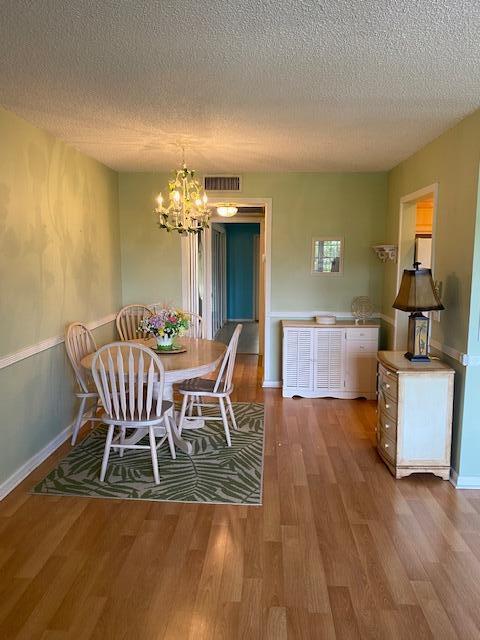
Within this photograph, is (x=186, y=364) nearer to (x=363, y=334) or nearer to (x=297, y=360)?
(x=297, y=360)

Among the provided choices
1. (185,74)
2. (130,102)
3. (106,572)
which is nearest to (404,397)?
(106,572)

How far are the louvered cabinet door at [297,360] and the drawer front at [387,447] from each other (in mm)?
1517

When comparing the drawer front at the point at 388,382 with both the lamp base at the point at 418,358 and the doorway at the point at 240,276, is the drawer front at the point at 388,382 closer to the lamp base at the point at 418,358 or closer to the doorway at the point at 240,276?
the lamp base at the point at 418,358

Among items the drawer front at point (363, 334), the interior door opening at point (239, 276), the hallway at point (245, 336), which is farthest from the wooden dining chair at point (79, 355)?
the interior door opening at point (239, 276)

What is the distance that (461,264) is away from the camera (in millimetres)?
2957

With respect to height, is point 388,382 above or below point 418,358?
below

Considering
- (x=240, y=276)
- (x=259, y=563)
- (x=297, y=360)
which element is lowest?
(x=259, y=563)

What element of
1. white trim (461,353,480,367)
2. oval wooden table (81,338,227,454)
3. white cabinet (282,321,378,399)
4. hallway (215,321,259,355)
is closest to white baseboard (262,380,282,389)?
white cabinet (282,321,378,399)

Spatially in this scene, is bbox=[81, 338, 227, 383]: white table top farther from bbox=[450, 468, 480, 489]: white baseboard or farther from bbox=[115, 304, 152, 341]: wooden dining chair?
bbox=[450, 468, 480, 489]: white baseboard

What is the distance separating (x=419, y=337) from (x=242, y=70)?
210 cm

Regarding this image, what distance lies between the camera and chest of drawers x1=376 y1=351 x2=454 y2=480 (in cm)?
302

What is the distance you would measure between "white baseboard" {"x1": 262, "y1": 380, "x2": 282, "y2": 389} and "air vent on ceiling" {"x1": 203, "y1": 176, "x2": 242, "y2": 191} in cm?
225

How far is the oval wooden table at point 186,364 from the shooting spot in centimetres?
312

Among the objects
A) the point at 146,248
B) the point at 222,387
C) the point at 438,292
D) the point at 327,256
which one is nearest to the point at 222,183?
the point at 146,248
